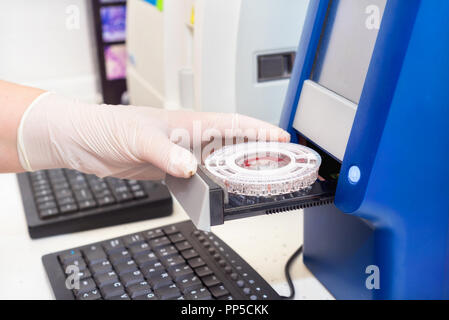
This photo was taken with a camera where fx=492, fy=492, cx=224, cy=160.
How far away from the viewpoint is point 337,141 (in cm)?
49

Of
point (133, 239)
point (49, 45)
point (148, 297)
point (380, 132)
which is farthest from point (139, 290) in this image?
point (49, 45)

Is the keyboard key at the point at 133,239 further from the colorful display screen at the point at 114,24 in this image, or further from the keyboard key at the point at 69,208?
the colorful display screen at the point at 114,24

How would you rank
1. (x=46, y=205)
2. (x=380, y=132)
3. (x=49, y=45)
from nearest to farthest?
(x=380, y=132) → (x=46, y=205) → (x=49, y=45)

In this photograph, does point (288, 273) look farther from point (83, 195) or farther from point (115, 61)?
point (115, 61)

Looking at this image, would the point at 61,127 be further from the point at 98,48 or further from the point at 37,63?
the point at 37,63

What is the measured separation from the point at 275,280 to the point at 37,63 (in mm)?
1112

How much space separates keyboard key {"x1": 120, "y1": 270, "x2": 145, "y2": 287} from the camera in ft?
1.91

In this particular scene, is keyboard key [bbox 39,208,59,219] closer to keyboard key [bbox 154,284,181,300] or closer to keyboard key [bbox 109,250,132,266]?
keyboard key [bbox 109,250,132,266]

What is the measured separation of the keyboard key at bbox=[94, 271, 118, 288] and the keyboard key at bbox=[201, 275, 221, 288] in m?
0.11

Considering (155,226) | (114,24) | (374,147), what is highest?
(374,147)

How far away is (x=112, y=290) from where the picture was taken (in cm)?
57

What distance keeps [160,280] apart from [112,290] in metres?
0.06

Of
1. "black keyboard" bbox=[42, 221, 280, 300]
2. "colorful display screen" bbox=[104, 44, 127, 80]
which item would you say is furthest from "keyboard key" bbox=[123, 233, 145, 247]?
"colorful display screen" bbox=[104, 44, 127, 80]

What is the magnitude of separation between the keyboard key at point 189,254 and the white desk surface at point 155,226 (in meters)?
0.07
